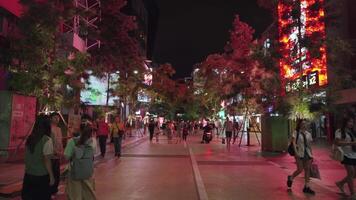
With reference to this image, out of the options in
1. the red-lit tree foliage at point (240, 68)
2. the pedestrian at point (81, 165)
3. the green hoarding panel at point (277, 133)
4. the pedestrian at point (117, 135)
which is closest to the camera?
the pedestrian at point (81, 165)

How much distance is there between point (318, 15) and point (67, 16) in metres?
→ 11.3

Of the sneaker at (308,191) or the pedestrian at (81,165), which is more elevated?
the pedestrian at (81,165)

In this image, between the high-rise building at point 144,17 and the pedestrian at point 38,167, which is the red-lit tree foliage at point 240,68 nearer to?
the pedestrian at point 38,167

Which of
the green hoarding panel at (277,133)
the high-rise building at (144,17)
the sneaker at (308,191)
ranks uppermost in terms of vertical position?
the high-rise building at (144,17)

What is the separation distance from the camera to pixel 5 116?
15.8 metres

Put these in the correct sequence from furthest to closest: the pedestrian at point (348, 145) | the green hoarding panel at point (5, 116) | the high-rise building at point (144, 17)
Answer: the high-rise building at point (144, 17) < the green hoarding panel at point (5, 116) < the pedestrian at point (348, 145)

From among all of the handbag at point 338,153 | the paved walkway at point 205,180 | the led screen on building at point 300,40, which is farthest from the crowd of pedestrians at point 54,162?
the led screen on building at point 300,40

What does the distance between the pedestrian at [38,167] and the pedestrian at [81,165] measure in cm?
76

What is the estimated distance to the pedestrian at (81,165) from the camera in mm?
6961

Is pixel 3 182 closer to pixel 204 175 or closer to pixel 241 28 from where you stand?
pixel 204 175

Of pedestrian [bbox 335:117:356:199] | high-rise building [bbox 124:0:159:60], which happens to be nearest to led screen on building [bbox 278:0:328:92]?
pedestrian [bbox 335:117:356:199]

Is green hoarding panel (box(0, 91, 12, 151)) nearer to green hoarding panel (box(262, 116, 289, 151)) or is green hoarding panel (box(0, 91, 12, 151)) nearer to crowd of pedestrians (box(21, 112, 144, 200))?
crowd of pedestrians (box(21, 112, 144, 200))

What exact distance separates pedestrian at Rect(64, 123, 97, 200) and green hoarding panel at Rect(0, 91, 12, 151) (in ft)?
31.0

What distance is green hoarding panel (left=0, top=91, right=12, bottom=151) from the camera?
51.1ft
